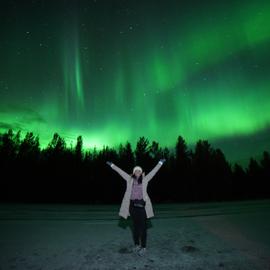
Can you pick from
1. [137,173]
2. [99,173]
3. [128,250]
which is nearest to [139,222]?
[128,250]

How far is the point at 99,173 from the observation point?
4197 centimetres

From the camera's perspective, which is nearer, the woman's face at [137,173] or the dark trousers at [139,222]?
the dark trousers at [139,222]

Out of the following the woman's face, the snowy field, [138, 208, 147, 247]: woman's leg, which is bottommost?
the snowy field

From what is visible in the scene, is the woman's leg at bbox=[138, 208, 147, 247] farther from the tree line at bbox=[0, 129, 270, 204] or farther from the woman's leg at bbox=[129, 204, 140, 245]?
the tree line at bbox=[0, 129, 270, 204]

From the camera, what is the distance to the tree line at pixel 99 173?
39000 mm

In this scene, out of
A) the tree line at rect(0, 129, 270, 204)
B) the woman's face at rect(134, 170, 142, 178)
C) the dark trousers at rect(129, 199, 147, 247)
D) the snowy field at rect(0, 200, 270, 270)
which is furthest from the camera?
the tree line at rect(0, 129, 270, 204)

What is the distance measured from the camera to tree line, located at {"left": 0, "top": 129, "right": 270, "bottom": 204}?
128 ft

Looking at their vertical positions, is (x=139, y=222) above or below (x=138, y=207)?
below

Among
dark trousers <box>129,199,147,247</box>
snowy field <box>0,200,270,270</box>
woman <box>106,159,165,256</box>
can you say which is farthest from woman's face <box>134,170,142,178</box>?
snowy field <box>0,200,270,270</box>

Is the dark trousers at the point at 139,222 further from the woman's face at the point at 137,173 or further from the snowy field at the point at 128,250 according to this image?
the woman's face at the point at 137,173

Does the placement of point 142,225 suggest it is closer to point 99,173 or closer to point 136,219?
point 136,219

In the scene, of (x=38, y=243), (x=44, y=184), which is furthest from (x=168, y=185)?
(x=38, y=243)

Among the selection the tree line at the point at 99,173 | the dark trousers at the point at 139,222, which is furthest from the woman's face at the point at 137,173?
the tree line at the point at 99,173

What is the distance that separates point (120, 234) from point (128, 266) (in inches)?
120
